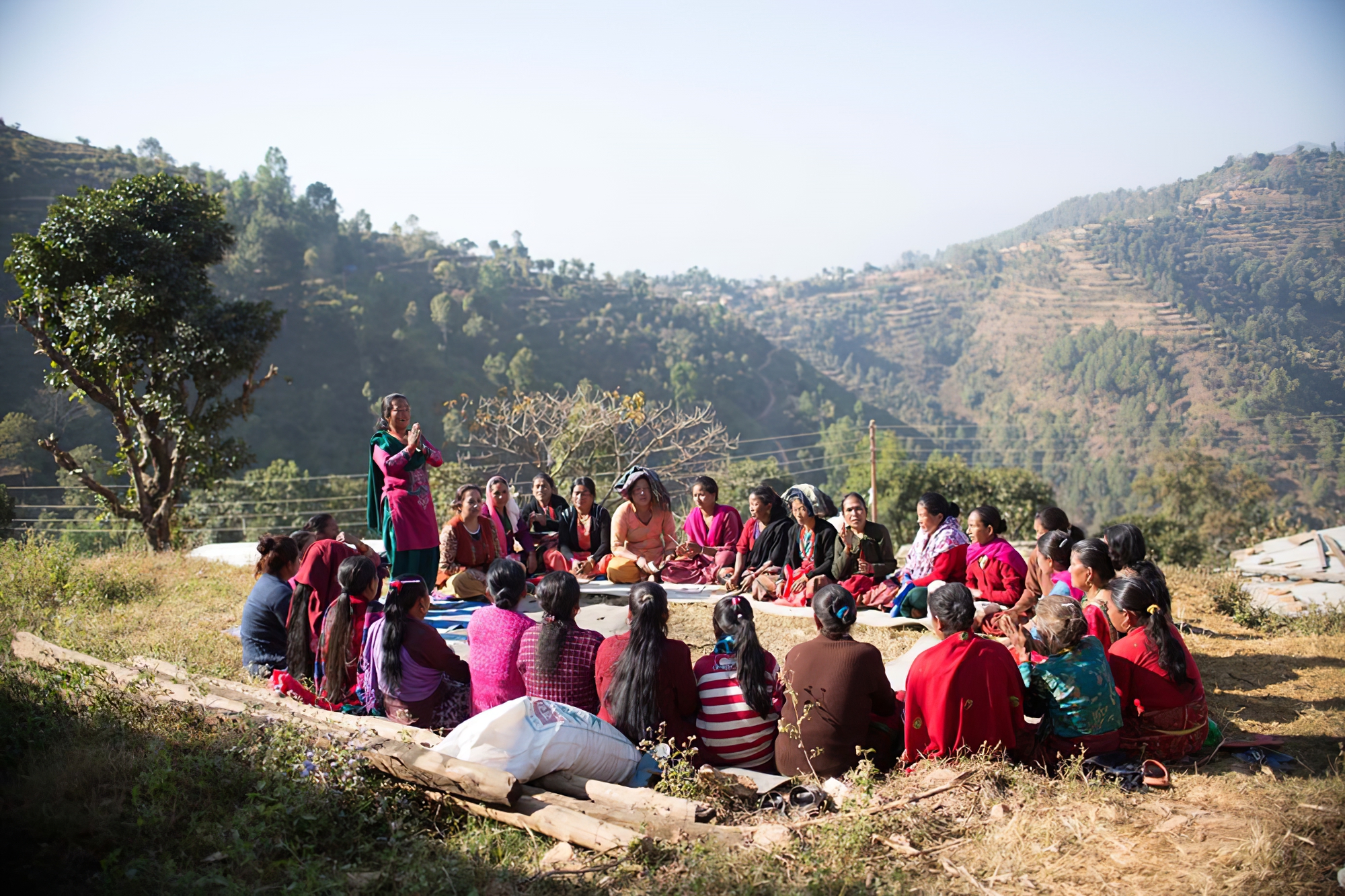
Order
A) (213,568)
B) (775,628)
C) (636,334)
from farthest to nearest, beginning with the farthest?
1. (636,334)
2. (213,568)
3. (775,628)

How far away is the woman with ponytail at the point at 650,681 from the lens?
3541 mm

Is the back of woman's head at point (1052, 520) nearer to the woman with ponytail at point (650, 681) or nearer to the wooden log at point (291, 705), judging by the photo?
the woman with ponytail at point (650, 681)

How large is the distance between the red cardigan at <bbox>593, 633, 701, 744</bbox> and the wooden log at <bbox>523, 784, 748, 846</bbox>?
486 mm

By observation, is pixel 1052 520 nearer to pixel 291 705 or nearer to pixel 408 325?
pixel 291 705

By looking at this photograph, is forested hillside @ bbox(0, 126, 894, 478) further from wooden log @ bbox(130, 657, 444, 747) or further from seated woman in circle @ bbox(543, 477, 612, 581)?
wooden log @ bbox(130, 657, 444, 747)

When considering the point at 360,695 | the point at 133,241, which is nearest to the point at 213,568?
the point at 133,241

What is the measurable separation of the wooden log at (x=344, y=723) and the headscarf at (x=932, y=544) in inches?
156

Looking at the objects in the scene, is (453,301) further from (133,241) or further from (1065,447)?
(133,241)

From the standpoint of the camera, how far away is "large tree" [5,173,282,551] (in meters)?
9.48

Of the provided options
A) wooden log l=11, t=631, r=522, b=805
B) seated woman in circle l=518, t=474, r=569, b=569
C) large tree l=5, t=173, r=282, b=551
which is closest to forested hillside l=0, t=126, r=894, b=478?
large tree l=5, t=173, r=282, b=551

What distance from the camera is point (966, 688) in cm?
336

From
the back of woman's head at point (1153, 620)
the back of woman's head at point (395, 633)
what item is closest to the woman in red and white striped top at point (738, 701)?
the back of woman's head at point (395, 633)

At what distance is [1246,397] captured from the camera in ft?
112

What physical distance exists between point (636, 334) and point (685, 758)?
48820 mm
